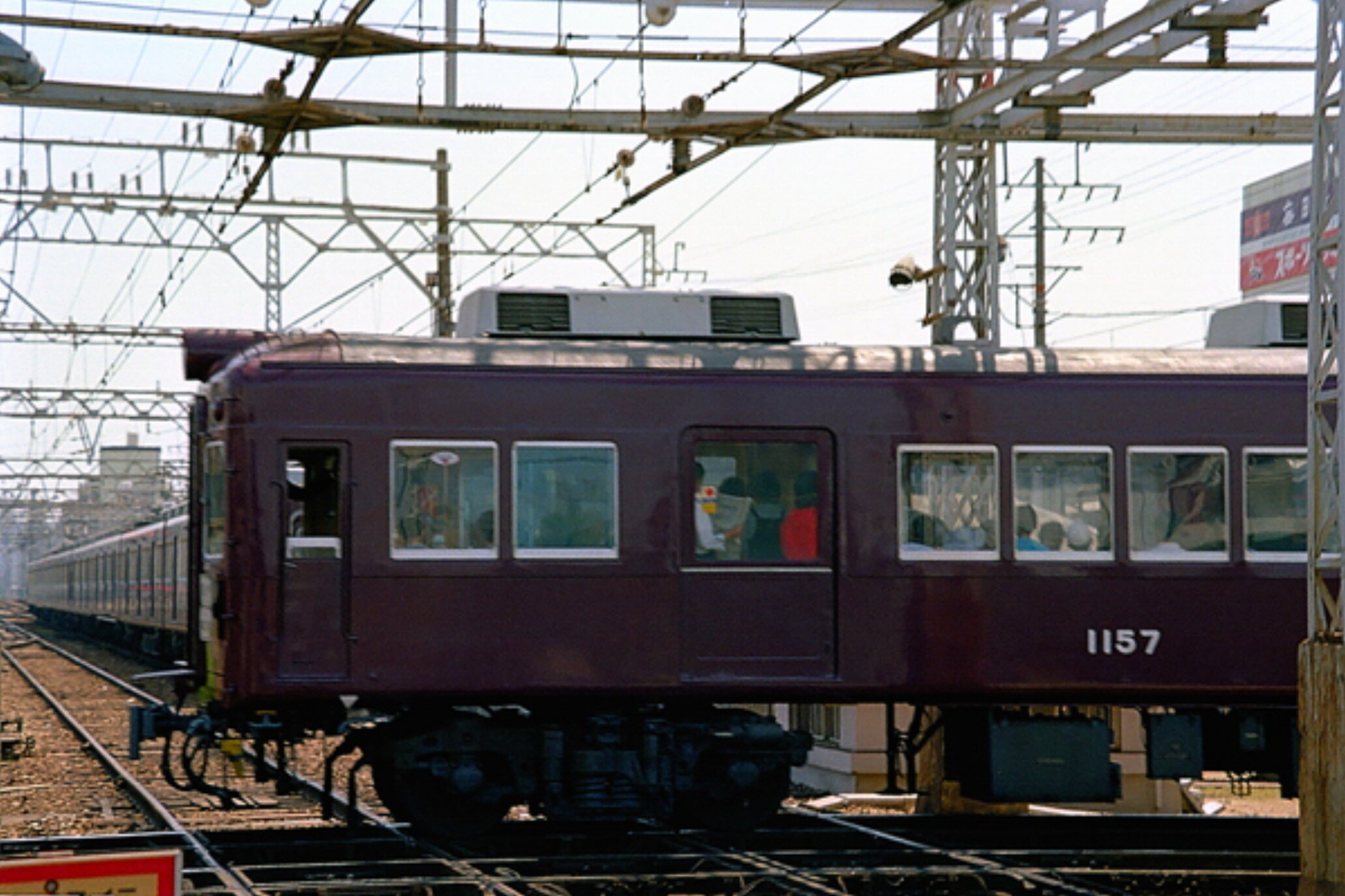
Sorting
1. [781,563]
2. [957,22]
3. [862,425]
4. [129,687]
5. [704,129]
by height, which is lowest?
[129,687]

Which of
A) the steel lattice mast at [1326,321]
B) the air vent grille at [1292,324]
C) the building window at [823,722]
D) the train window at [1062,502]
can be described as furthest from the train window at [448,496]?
the building window at [823,722]

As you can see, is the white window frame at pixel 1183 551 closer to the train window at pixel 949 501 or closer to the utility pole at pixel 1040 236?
the train window at pixel 949 501

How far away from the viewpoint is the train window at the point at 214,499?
1208cm

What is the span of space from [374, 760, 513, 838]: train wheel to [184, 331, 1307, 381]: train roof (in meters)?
2.57

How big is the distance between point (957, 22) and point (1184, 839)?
29.6 feet

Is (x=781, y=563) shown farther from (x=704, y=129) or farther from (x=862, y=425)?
(x=704, y=129)

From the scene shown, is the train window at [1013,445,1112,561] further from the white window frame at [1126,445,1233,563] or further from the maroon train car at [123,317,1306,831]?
the white window frame at [1126,445,1233,563]

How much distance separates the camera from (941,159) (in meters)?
18.5

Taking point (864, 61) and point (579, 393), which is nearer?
point (579, 393)

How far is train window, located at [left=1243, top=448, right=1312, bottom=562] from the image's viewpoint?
496 inches

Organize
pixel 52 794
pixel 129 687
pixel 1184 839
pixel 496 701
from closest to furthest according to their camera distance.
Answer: pixel 496 701 → pixel 1184 839 → pixel 52 794 → pixel 129 687

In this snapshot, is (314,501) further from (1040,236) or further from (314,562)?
(1040,236)

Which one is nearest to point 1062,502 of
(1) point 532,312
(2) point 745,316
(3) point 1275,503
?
(3) point 1275,503

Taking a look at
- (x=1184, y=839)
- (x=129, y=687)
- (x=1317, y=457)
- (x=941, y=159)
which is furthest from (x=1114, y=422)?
(x=129, y=687)
